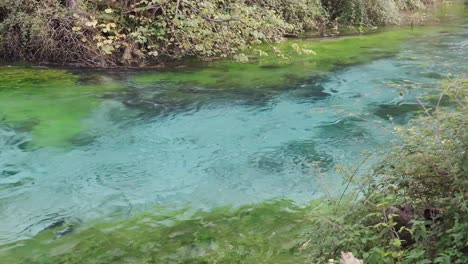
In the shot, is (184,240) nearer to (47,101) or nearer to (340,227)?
(340,227)

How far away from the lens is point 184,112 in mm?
8484

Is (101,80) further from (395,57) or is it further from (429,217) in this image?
(429,217)

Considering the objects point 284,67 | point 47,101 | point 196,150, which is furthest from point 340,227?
point 284,67

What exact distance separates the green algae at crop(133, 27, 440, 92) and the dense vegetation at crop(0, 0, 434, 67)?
0.51 metres

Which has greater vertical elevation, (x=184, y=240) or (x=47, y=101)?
(x=47, y=101)

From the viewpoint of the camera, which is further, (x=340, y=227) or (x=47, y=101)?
(x=47, y=101)

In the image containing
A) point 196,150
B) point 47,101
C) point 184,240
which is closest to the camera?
point 184,240

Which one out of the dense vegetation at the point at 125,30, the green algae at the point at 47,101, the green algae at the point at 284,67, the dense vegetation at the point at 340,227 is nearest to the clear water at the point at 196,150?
the green algae at the point at 47,101

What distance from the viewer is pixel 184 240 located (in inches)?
174

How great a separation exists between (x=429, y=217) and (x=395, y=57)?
31.7 ft

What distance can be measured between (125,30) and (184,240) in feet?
26.8

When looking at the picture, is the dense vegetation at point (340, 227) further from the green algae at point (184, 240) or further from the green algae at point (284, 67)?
the green algae at point (284, 67)

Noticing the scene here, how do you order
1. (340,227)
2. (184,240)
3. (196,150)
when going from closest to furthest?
(340,227) → (184,240) → (196,150)

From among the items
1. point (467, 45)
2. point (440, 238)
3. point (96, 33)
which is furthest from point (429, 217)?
point (467, 45)
